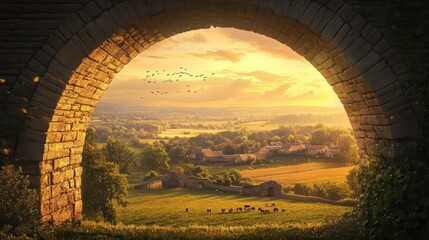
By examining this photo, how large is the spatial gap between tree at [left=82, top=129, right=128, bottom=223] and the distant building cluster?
37.4 metres

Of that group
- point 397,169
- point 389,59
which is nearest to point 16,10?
point 389,59

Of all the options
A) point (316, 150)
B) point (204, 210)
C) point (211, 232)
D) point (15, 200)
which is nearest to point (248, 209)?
point (204, 210)

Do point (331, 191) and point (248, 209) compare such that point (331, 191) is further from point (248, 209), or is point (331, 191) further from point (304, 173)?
point (304, 173)

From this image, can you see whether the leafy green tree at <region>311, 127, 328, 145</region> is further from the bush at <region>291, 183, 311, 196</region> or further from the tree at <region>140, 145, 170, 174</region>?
the tree at <region>140, 145, 170, 174</region>

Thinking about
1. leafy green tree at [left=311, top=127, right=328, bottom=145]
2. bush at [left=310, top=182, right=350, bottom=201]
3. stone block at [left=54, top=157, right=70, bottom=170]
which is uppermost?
leafy green tree at [left=311, top=127, right=328, bottom=145]

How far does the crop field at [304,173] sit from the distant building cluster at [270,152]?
2316 millimetres

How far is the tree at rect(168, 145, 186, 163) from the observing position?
229 ft

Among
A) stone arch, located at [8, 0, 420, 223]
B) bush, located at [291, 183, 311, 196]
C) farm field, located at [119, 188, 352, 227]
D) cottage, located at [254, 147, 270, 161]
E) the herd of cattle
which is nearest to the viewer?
stone arch, located at [8, 0, 420, 223]

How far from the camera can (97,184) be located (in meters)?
21.2

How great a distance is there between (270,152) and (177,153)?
717 inches

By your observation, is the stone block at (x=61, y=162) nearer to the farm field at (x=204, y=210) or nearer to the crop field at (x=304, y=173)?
the farm field at (x=204, y=210)

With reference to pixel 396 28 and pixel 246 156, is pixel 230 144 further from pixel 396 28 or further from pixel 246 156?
pixel 396 28

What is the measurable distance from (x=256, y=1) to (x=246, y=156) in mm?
59210

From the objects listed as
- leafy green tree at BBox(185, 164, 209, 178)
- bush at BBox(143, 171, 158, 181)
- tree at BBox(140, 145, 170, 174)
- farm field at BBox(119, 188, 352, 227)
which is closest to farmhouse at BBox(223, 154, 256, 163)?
leafy green tree at BBox(185, 164, 209, 178)
